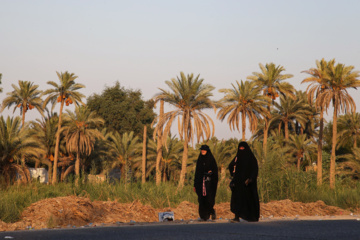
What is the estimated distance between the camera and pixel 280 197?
17.4m

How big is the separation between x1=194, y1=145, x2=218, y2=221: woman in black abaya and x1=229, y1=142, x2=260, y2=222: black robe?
22.4 inches

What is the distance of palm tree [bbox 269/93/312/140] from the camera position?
65250 mm

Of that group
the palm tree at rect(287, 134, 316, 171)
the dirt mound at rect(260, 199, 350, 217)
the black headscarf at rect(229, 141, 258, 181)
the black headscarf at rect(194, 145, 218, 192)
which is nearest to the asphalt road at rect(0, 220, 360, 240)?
the black headscarf at rect(229, 141, 258, 181)

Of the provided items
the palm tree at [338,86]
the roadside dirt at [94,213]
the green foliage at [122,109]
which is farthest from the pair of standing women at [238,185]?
the green foliage at [122,109]

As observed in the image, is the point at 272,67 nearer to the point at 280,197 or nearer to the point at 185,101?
the point at 185,101

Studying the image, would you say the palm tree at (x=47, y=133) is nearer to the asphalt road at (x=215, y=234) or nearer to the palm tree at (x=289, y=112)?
the palm tree at (x=289, y=112)

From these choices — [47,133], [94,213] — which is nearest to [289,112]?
[47,133]

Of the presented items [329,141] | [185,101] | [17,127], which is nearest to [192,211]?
[17,127]

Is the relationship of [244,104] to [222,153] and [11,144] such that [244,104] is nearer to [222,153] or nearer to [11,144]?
[222,153]

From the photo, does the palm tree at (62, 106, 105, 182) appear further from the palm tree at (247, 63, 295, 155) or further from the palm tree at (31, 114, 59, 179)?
the palm tree at (247, 63, 295, 155)

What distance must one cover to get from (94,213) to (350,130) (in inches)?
2220

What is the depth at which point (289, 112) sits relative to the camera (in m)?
66.7

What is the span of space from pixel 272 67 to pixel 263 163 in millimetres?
40077

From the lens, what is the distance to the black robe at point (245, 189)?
1203 cm
